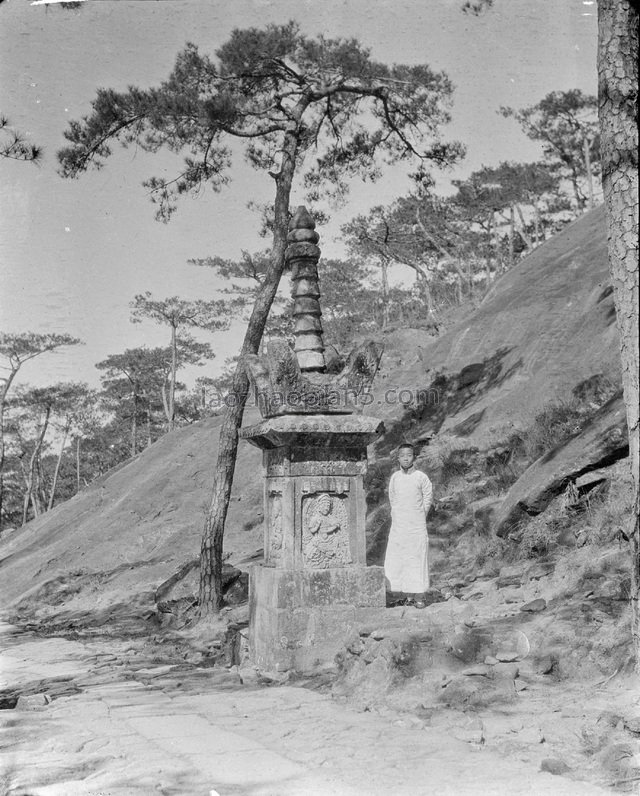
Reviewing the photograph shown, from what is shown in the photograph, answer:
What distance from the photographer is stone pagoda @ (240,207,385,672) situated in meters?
6.09

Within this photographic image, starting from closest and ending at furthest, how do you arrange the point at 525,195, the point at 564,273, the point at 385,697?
the point at 385,697 → the point at 564,273 → the point at 525,195

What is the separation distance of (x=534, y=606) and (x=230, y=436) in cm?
510

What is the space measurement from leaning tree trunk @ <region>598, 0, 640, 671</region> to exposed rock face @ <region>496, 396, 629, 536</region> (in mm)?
4238

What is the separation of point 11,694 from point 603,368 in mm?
10187

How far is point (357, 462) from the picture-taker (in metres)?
6.51

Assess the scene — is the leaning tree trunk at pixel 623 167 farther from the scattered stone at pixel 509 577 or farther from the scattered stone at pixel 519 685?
the scattered stone at pixel 509 577

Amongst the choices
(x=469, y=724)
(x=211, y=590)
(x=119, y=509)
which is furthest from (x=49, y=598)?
(x=469, y=724)

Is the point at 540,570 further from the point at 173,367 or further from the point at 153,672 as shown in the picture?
the point at 173,367

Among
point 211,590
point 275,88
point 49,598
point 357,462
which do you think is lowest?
point 49,598

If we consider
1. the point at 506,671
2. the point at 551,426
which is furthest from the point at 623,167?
the point at 551,426

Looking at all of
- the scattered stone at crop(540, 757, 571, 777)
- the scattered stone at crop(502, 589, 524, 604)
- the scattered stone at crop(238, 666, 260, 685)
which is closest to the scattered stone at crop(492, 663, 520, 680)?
the scattered stone at crop(540, 757, 571, 777)

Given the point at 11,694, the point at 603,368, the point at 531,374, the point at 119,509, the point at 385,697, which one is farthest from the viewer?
the point at 119,509

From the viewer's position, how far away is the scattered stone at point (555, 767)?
3.28 m

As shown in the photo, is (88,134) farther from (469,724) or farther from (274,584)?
(469,724)
